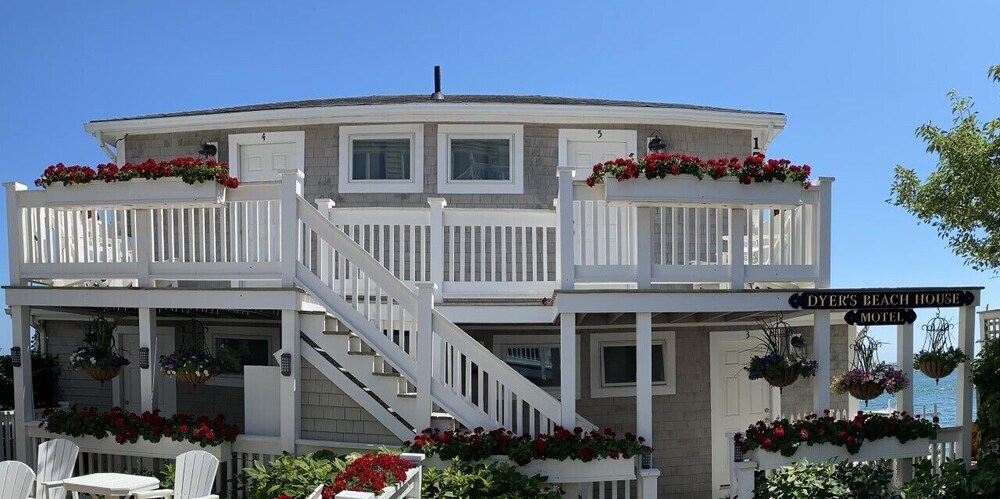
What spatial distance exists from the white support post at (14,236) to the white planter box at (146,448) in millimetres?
1965

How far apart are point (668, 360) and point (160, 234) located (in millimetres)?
6676

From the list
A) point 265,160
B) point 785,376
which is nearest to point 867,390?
point 785,376

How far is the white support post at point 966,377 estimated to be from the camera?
8812 mm

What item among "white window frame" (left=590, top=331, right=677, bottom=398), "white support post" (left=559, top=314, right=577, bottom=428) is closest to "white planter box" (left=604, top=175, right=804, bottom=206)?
"white support post" (left=559, top=314, right=577, bottom=428)

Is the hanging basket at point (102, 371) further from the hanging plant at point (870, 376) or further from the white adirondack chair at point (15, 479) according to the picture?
the hanging plant at point (870, 376)

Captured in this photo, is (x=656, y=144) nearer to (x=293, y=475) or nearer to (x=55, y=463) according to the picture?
(x=293, y=475)

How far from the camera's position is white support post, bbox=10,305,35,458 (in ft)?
30.3

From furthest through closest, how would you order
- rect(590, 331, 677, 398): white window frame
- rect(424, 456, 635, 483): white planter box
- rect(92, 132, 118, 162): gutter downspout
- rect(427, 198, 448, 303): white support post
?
rect(92, 132, 118, 162): gutter downspout
rect(590, 331, 677, 398): white window frame
rect(427, 198, 448, 303): white support post
rect(424, 456, 635, 483): white planter box

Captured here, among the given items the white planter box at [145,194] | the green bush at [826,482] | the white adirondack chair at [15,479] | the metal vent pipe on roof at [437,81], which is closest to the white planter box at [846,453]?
the green bush at [826,482]

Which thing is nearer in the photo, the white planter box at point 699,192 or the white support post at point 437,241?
the white planter box at point 699,192

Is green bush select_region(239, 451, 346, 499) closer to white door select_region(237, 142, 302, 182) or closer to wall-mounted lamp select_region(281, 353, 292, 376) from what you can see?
wall-mounted lamp select_region(281, 353, 292, 376)

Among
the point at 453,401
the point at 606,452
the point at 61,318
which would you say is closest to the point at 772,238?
the point at 606,452

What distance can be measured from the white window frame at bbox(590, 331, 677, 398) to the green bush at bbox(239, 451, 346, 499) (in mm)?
4096

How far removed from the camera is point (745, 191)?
8.10 meters
